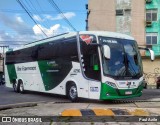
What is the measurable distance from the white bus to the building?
26705 mm

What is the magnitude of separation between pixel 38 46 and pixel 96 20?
26.6 metres

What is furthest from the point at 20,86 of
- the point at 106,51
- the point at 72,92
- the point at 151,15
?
the point at 151,15

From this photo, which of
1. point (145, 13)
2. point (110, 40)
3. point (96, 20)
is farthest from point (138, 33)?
point (110, 40)

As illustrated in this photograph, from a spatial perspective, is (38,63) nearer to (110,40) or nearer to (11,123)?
(110,40)

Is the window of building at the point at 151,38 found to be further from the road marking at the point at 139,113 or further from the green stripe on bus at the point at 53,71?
the road marking at the point at 139,113

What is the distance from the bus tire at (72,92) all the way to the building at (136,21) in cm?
2770

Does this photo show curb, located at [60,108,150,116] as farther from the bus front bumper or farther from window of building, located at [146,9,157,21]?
window of building, located at [146,9,157,21]

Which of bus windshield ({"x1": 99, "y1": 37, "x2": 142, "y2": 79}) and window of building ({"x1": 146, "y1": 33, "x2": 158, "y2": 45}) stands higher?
bus windshield ({"x1": 99, "y1": 37, "x2": 142, "y2": 79})

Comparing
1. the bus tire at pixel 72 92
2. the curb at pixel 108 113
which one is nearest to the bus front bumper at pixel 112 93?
the bus tire at pixel 72 92

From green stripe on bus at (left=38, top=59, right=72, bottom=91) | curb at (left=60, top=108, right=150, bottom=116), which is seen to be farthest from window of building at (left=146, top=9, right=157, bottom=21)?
curb at (left=60, top=108, right=150, bottom=116)

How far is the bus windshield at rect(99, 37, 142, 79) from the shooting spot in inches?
598

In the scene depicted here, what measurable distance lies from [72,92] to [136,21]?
29993 millimetres

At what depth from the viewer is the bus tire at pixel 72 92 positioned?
54.4 ft

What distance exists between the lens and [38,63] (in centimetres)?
2056
